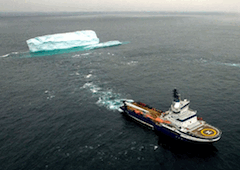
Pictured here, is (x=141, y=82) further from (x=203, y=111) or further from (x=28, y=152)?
(x=28, y=152)

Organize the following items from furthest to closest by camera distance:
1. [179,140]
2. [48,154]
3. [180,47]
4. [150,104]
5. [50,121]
A: [180,47], [150,104], [50,121], [179,140], [48,154]

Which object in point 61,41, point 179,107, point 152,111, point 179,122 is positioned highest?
point 179,107

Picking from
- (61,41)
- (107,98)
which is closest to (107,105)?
(107,98)

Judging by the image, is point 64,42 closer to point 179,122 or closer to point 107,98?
point 107,98

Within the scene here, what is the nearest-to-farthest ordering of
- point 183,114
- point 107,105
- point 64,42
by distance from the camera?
point 183,114
point 107,105
point 64,42

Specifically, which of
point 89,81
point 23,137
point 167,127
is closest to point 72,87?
point 89,81

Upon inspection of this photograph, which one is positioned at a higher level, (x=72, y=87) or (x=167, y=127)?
(x=167, y=127)

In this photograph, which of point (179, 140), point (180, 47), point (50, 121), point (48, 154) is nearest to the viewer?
point (48, 154)
